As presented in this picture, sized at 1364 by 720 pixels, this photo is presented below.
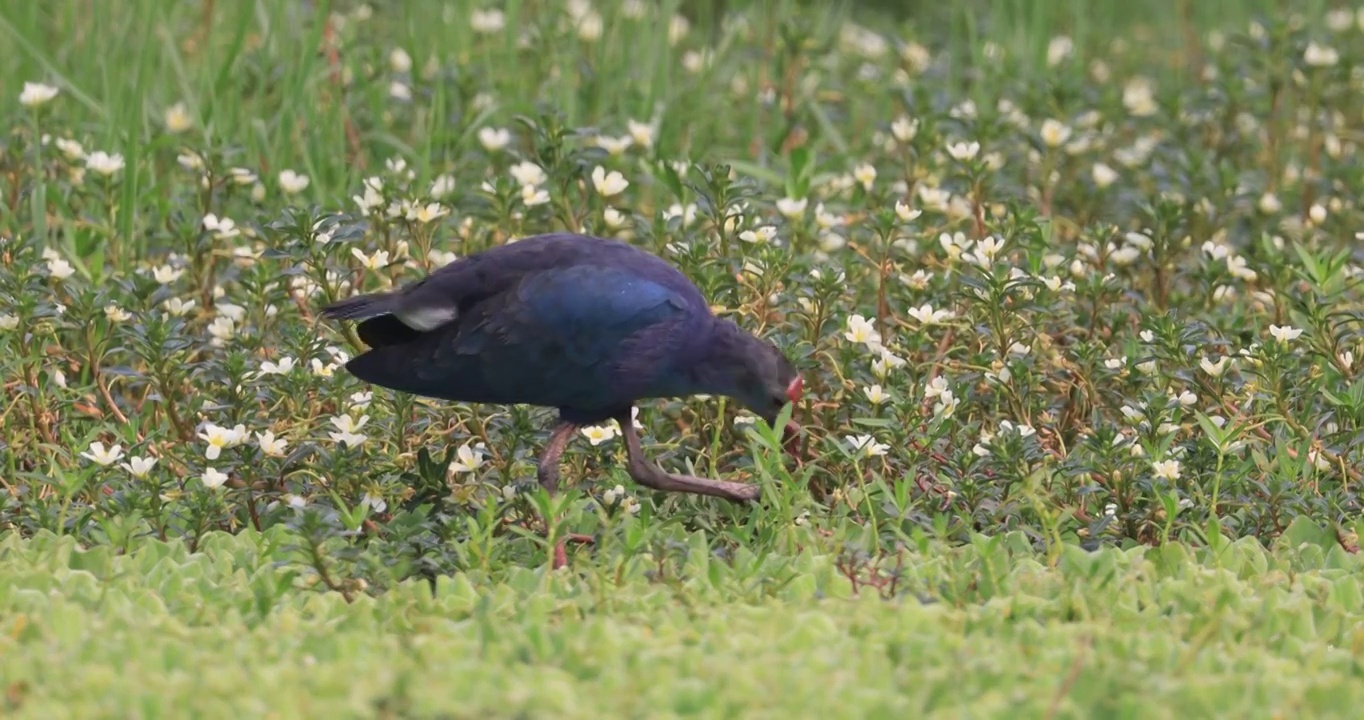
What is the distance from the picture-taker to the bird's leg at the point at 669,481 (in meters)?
4.81

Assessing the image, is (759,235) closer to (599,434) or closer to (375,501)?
(599,434)

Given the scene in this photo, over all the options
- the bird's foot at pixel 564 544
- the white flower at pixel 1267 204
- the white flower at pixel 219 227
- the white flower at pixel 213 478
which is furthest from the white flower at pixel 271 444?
the white flower at pixel 1267 204

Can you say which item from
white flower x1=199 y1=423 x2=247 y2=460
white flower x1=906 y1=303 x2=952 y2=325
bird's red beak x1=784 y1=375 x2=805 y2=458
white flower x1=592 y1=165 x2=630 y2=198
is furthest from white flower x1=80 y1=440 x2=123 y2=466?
white flower x1=906 y1=303 x2=952 y2=325

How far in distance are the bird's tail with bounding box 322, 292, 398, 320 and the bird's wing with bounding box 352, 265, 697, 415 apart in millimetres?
102

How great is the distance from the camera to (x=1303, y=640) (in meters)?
4.03

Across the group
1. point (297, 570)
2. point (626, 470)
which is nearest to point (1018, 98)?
point (626, 470)

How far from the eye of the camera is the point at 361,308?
4.63 m

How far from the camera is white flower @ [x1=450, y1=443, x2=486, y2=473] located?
193 inches

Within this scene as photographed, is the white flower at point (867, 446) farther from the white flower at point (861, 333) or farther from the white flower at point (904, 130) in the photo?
the white flower at point (904, 130)

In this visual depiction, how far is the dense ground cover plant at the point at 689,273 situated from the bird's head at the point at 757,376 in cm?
17

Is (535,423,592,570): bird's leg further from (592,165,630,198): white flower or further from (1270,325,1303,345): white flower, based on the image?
(1270,325,1303,345): white flower

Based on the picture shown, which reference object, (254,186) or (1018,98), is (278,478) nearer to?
(254,186)

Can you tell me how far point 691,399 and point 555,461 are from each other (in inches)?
29.2


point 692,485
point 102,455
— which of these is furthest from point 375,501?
point 692,485
